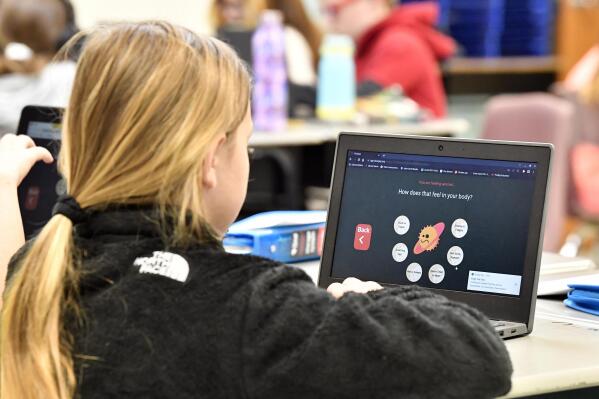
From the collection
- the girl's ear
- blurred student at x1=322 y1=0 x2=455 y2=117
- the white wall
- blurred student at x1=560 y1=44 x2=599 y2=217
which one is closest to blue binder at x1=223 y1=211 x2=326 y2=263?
the girl's ear

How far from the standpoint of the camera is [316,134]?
12.5 ft

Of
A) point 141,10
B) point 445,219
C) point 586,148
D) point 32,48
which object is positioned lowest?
point 586,148

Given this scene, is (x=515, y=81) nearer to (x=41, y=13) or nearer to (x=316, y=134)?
(x=316, y=134)

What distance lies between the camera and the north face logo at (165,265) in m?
1.15

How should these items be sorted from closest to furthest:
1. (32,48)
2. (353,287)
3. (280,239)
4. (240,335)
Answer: (240,335)
(353,287)
(280,239)
(32,48)

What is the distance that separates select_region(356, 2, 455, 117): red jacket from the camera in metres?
4.37

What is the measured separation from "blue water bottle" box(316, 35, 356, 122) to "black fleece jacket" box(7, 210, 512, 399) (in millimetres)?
2821

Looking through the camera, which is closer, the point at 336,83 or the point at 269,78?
the point at 269,78

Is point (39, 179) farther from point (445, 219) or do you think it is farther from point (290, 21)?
point (290, 21)

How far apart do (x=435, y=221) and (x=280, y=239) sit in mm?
467

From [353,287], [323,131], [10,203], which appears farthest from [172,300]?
[323,131]

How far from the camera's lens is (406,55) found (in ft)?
14.3

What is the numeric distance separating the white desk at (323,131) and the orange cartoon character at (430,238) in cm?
204

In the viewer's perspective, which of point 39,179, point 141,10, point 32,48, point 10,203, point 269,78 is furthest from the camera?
point 141,10
